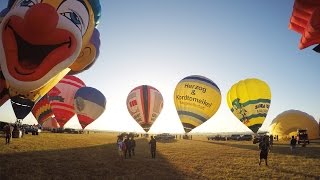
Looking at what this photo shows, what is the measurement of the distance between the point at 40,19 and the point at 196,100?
23.9 metres

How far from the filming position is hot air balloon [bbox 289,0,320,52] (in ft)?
17.1

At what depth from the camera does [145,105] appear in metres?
39.4

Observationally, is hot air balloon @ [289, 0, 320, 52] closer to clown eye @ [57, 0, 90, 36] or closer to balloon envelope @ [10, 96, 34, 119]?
clown eye @ [57, 0, 90, 36]

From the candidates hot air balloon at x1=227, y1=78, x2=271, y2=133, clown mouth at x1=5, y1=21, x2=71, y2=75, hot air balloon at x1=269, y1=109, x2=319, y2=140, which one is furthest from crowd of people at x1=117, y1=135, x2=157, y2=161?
hot air balloon at x1=269, y1=109, x2=319, y2=140

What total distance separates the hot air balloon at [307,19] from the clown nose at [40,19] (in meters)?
10.9

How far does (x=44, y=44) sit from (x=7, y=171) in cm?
560

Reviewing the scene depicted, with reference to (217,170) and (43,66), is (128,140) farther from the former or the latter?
(43,66)

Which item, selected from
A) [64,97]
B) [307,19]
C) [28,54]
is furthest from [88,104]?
[307,19]

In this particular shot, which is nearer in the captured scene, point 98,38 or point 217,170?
point 217,170

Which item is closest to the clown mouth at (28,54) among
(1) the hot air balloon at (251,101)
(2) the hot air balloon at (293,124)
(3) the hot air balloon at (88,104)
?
(3) the hot air balloon at (88,104)

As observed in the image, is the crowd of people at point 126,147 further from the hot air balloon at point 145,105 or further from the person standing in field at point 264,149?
the hot air balloon at point 145,105

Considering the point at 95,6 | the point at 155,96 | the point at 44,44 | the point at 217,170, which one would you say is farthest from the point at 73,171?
the point at 155,96

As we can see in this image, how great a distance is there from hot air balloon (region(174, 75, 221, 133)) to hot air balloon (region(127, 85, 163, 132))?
316cm

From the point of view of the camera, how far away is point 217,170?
16438 mm
